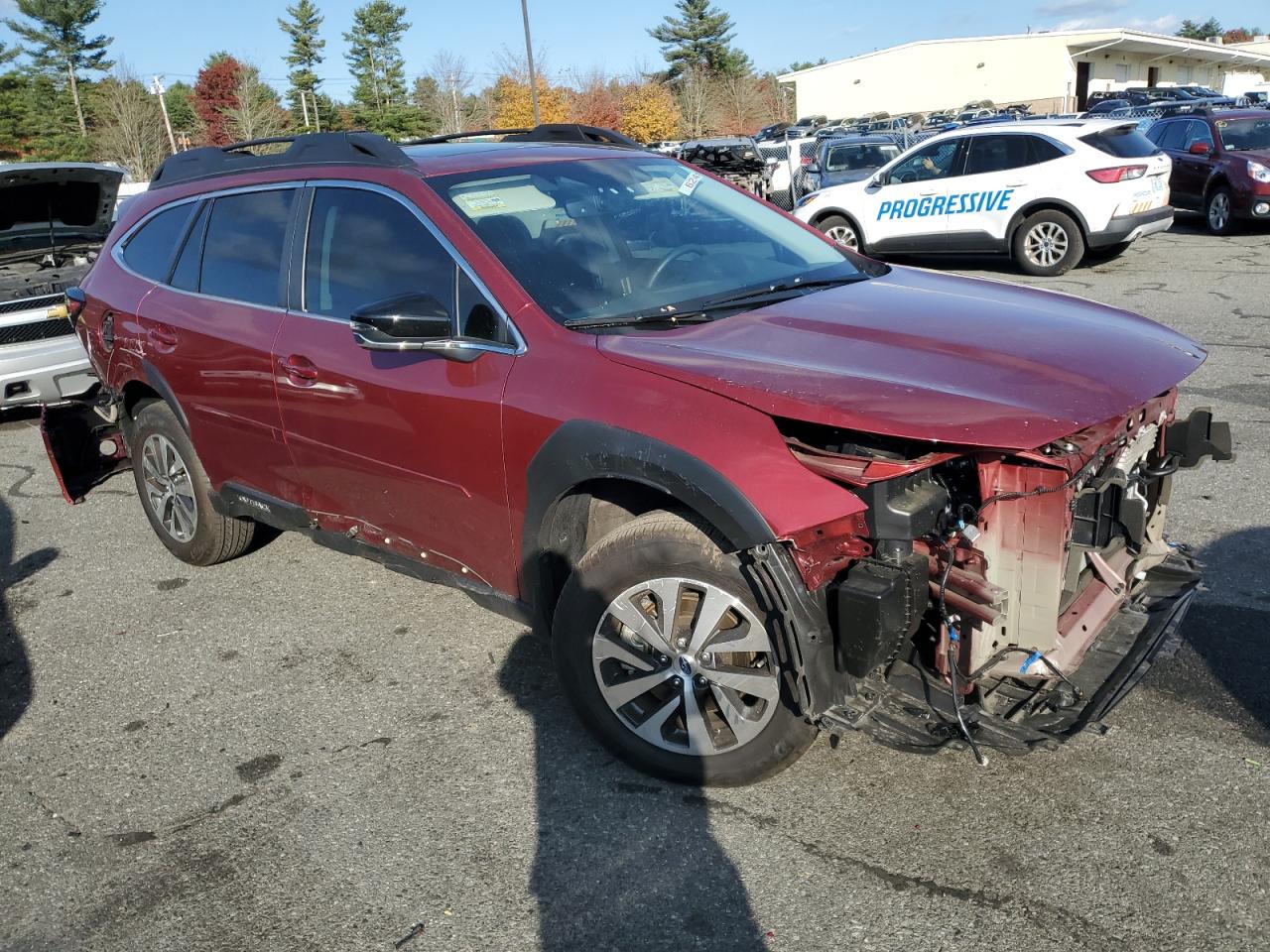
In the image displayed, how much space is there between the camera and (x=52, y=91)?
5166cm

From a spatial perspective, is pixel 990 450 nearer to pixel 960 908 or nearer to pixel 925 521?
pixel 925 521

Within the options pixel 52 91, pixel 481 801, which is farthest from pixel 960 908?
pixel 52 91

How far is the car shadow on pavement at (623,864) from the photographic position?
2.69 m

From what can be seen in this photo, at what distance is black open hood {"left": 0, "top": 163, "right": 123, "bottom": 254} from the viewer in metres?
8.09

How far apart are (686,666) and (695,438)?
0.68 meters

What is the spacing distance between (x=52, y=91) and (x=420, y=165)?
57.8 m

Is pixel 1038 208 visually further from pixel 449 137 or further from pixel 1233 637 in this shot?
pixel 1233 637

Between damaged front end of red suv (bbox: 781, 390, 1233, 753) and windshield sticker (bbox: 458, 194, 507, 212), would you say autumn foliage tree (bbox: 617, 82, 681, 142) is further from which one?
damaged front end of red suv (bbox: 781, 390, 1233, 753)

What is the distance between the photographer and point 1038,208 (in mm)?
12117

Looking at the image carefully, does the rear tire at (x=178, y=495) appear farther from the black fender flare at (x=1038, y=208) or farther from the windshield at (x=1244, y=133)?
the windshield at (x=1244, y=133)

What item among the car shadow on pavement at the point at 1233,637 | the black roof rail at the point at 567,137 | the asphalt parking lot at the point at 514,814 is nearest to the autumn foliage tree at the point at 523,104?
the black roof rail at the point at 567,137

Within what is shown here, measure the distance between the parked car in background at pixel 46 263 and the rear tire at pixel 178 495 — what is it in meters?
2.79

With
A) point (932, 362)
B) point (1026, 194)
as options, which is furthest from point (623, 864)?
point (1026, 194)

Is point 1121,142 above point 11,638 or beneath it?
above
